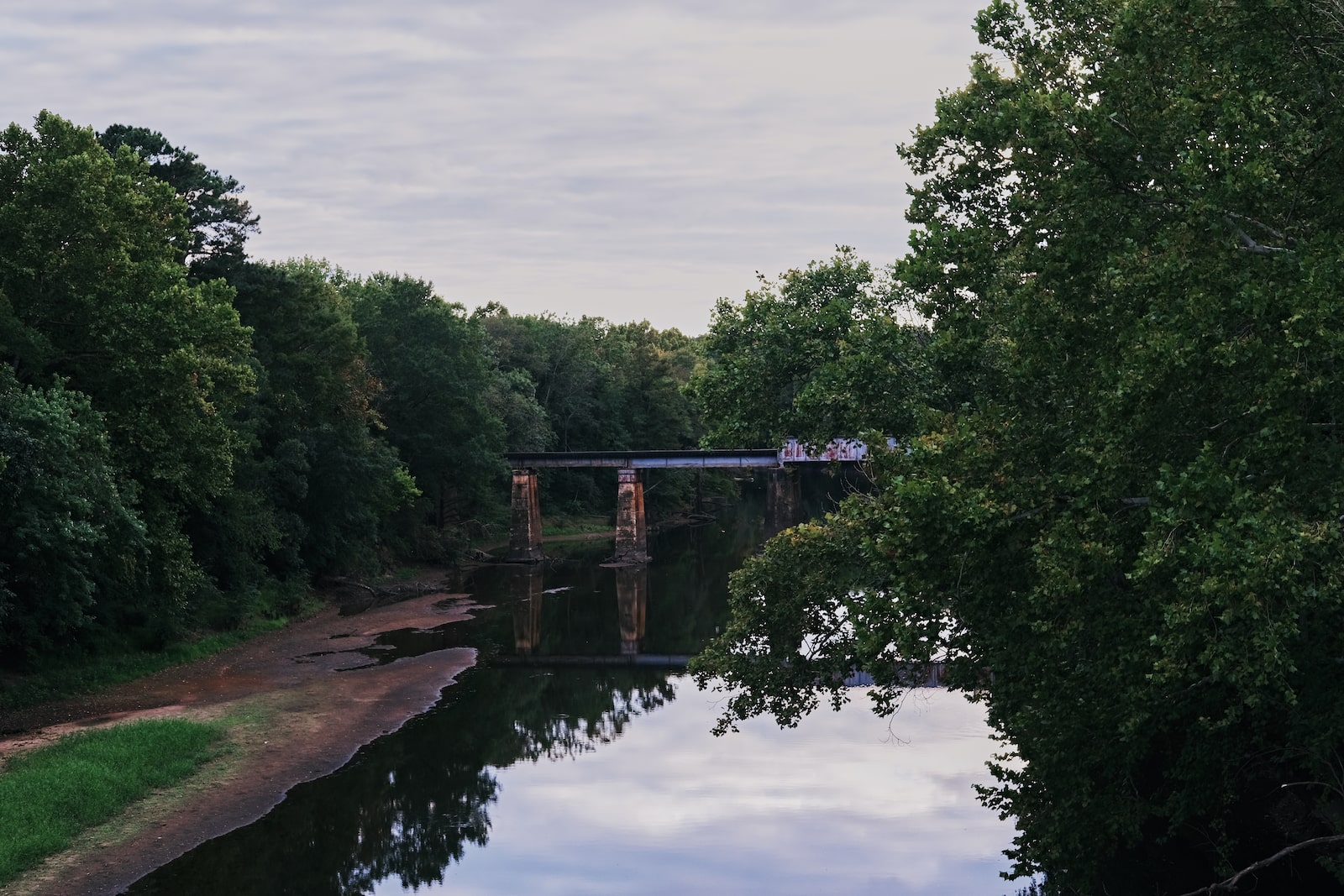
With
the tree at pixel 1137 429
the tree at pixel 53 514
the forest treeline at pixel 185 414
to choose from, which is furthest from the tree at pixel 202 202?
the tree at pixel 1137 429

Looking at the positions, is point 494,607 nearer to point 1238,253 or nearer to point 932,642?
point 932,642

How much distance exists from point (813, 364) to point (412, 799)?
43.0 ft

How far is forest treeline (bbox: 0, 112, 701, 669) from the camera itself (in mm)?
31797

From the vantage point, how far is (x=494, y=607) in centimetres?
5912

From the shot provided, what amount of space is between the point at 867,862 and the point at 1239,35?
54.2 ft

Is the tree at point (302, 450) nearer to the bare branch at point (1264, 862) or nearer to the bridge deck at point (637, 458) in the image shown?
the bridge deck at point (637, 458)

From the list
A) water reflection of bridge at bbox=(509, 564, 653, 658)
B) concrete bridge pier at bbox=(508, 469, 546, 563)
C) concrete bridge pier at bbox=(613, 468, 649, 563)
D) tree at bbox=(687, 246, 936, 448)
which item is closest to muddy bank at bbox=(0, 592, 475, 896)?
water reflection of bridge at bbox=(509, 564, 653, 658)

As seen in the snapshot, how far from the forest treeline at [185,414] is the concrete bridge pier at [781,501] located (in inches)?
934

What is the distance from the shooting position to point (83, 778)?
87.0ft

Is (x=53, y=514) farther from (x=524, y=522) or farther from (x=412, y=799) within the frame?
(x=524, y=522)

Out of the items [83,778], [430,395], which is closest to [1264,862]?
[83,778]

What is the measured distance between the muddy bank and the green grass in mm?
423

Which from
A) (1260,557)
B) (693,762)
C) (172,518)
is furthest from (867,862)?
(172,518)

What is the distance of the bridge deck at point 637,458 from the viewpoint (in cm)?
8188
